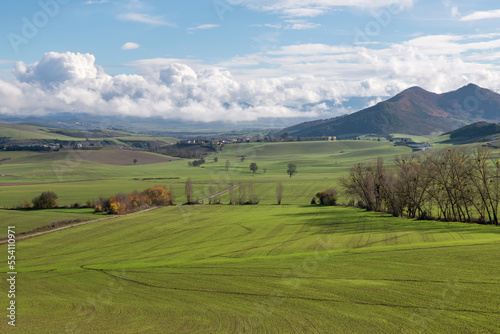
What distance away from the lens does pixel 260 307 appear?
1125 inches

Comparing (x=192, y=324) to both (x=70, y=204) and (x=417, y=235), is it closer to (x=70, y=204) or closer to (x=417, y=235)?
(x=417, y=235)

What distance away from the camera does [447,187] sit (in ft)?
237

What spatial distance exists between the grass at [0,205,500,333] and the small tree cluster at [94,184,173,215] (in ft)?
115

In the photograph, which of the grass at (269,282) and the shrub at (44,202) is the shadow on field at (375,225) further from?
the shrub at (44,202)

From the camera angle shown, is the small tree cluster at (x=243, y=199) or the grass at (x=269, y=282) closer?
the grass at (x=269, y=282)

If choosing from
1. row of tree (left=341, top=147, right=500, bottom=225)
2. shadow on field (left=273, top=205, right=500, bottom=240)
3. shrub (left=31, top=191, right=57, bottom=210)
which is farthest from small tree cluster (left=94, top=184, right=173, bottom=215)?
row of tree (left=341, top=147, right=500, bottom=225)

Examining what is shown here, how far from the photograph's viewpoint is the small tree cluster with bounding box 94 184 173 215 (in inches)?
3997

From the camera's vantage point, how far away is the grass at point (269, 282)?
25.5 m

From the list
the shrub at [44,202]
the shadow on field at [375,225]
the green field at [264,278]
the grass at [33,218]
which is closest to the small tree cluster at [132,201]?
the grass at [33,218]

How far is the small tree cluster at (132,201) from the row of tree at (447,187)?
59622 millimetres

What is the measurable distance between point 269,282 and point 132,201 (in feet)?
275

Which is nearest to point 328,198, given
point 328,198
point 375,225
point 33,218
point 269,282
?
point 328,198

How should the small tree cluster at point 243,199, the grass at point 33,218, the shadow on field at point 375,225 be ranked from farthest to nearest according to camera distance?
1. the small tree cluster at point 243,199
2. the grass at point 33,218
3. the shadow on field at point 375,225

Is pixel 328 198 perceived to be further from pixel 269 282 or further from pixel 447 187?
pixel 269 282
